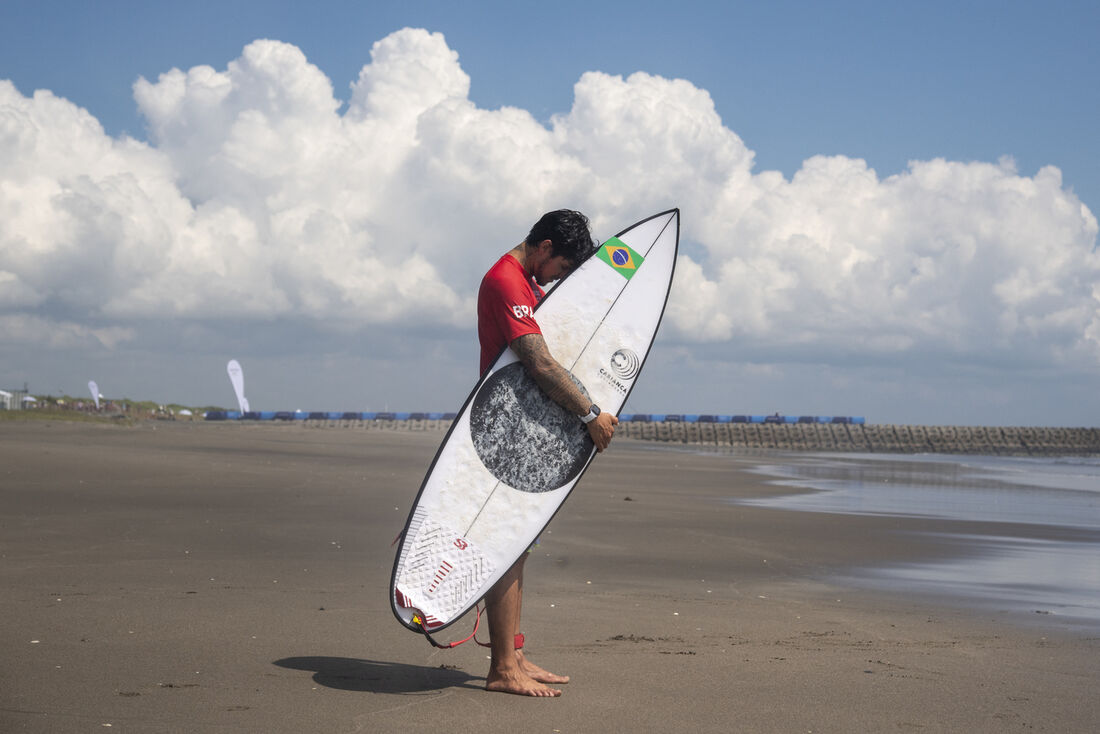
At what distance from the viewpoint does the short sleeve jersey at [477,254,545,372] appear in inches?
146

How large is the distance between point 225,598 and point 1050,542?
7943 millimetres

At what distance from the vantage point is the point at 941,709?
3.49m

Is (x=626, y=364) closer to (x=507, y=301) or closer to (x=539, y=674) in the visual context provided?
(x=507, y=301)

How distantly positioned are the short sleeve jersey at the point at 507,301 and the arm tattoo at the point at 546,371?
0.12 feet

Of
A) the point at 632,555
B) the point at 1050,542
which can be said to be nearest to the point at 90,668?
the point at 632,555

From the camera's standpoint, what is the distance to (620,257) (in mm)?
4527

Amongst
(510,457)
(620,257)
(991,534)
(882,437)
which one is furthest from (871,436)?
(510,457)

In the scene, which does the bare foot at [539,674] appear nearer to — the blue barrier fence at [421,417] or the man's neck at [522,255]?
the man's neck at [522,255]

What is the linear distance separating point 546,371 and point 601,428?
0.33 m

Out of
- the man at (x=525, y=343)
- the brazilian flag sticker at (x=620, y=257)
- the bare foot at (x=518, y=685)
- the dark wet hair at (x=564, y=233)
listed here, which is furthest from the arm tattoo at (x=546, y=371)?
the bare foot at (x=518, y=685)

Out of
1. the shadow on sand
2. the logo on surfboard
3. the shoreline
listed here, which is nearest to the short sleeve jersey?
the logo on surfboard

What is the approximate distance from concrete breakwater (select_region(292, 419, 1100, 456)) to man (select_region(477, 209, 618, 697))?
44909 mm

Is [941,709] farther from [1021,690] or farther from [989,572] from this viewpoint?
[989,572]

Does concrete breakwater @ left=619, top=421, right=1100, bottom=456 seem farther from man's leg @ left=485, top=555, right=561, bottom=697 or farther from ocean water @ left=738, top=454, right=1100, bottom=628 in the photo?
man's leg @ left=485, top=555, right=561, bottom=697
